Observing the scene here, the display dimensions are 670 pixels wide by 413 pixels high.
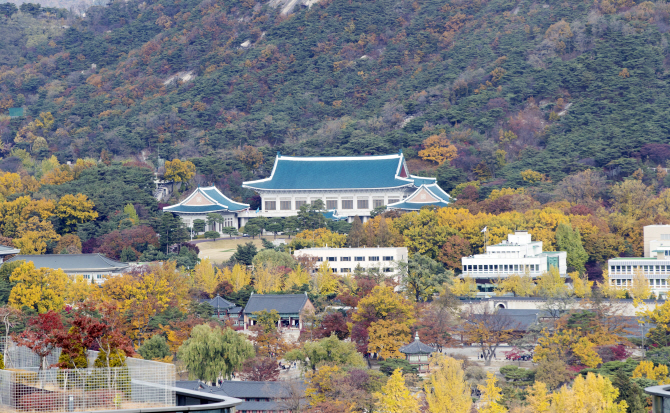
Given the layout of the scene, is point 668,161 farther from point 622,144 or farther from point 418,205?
point 418,205

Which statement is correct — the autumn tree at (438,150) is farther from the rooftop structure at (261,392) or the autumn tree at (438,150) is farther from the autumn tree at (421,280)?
the rooftop structure at (261,392)

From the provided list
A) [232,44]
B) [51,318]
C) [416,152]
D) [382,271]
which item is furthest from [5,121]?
[51,318]

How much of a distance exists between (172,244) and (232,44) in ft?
142

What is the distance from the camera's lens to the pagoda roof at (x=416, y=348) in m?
35.1

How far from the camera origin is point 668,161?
205 ft

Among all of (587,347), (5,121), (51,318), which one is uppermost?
(5,121)

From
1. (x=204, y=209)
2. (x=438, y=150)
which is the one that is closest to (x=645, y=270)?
(x=438, y=150)

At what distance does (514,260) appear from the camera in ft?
157

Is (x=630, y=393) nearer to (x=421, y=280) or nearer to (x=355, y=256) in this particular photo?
(x=421, y=280)

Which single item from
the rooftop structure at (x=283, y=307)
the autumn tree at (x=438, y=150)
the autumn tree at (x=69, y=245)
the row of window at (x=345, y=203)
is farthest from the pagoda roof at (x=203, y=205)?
the rooftop structure at (x=283, y=307)

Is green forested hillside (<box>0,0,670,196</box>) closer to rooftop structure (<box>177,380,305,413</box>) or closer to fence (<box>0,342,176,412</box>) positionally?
rooftop structure (<box>177,380,305,413</box>)

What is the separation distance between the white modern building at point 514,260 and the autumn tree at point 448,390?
17.0 meters

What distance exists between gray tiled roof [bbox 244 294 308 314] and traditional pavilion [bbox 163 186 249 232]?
17204mm

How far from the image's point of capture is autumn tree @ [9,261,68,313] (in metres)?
39.3
